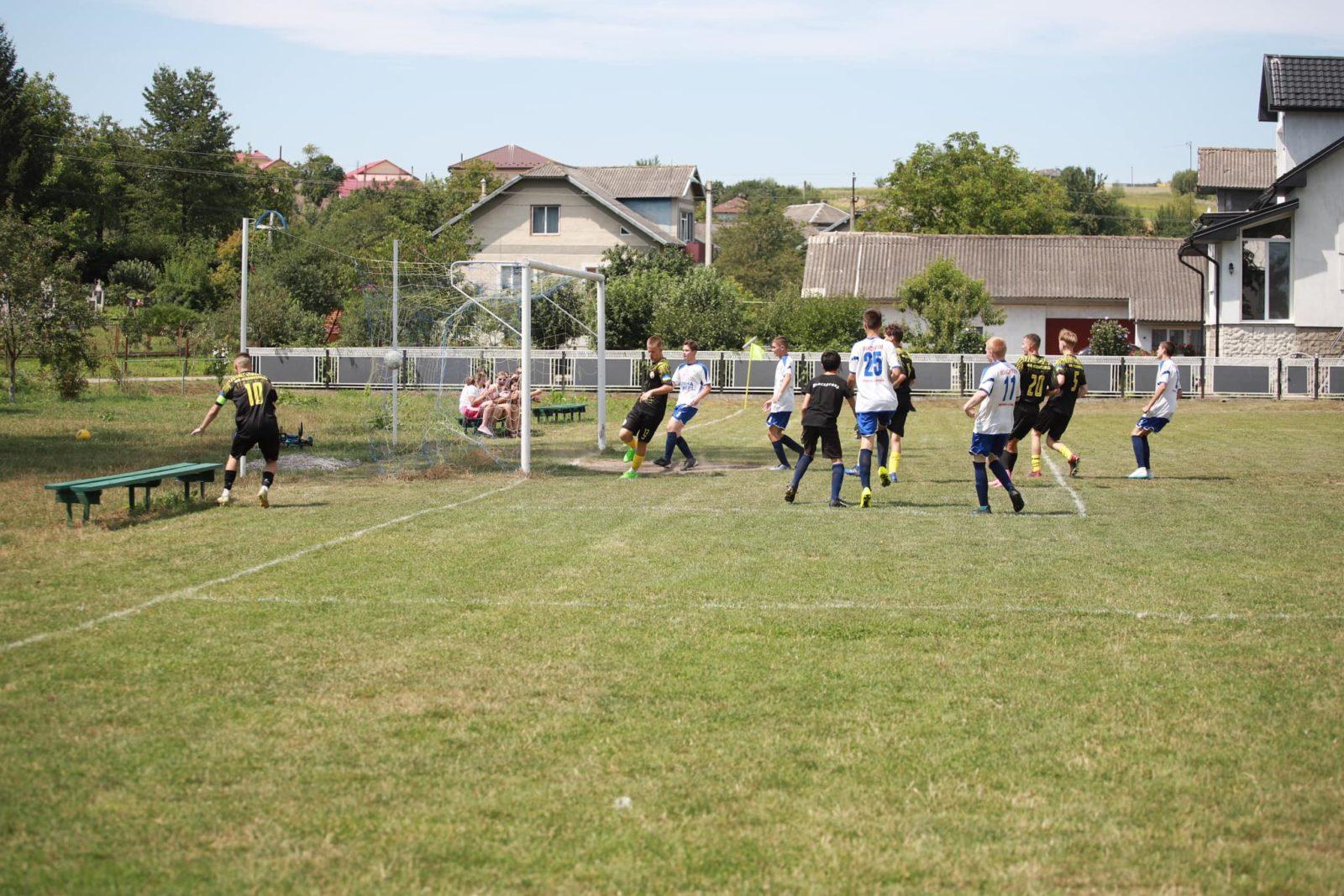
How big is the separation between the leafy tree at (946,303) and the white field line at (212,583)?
29906mm

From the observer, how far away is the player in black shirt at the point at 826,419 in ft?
45.8

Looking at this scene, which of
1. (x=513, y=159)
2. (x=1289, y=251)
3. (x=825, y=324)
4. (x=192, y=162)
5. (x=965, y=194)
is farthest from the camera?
(x=513, y=159)

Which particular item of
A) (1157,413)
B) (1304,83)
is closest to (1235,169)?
(1304,83)

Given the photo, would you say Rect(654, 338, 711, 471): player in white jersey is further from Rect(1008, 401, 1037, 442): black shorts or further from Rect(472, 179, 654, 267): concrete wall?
Rect(472, 179, 654, 267): concrete wall

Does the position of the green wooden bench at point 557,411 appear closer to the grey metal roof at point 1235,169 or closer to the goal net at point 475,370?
the goal net at point 475,370

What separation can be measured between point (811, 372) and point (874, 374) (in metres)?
24.7

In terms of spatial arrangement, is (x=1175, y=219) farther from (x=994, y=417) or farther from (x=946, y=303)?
(x=994, y=417)

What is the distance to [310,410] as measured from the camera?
3183 cm

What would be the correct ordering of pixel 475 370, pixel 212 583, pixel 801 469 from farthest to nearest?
pixel 475 370
pixel 801 469
pixel 212 583

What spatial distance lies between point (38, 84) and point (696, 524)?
67.7 metres

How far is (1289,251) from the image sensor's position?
39156mm

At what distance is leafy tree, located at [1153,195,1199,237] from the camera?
105188 millimetres

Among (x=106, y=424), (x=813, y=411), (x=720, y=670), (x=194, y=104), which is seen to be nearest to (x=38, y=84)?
(x=194, y=104)

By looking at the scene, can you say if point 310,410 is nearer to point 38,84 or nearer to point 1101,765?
point 1101,765
